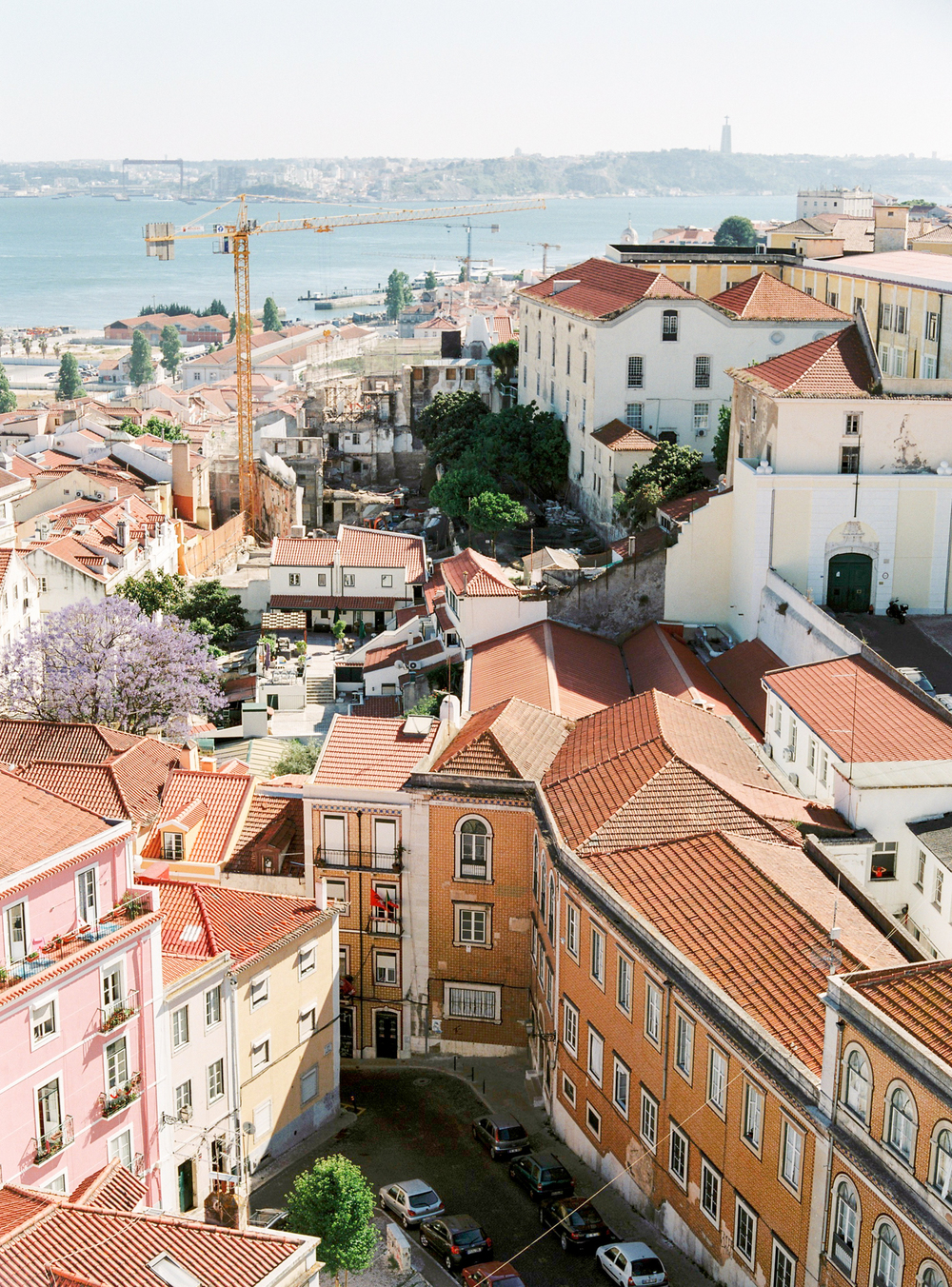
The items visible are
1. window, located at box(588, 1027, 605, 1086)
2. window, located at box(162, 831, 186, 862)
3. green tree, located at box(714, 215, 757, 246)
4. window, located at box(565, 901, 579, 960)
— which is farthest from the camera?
green tree, located at box(714, 215, 757, 246)

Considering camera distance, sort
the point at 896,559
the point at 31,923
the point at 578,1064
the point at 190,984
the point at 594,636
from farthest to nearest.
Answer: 1. the point at 594,636
2. the point at 896,559
3. the point at 578,1064
4. the point at 190,984
5. the point at 31,923

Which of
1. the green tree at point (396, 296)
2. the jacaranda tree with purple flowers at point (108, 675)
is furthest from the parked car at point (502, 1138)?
the green tree at point (396, 296)

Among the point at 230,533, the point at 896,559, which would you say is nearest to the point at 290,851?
the point at 896,559

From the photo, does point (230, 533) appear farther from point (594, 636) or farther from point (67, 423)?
point (594, 636)

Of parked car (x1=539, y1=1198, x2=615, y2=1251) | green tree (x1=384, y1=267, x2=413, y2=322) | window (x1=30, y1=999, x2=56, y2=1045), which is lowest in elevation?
parked car (x1=539, y1=1198, x2=615, y2=1251)

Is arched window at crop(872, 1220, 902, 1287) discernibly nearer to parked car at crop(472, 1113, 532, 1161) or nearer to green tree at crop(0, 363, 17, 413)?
parked car at crop(472, 1113, 532, 1161)

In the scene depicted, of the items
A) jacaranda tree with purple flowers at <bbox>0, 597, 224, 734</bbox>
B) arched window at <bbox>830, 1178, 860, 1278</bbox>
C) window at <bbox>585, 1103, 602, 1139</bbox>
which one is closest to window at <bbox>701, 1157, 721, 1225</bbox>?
arched window at <bbox>830, 1178, 860, 1278</bbox>
